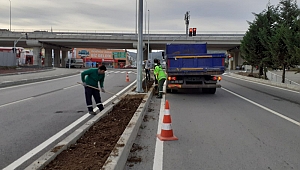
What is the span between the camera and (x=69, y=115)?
386 inches

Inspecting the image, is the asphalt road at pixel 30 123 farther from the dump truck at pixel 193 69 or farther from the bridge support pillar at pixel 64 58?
the bridge support pillar at pixel 64 58

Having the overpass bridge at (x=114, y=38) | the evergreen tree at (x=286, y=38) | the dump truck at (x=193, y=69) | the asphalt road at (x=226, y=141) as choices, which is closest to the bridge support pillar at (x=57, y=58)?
the overpass bridge at (x=114, y=38)

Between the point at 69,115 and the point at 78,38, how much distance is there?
52431mm

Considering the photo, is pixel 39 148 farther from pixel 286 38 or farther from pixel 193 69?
pixel 286 38

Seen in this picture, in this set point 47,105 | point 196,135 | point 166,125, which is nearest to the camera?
point 166,125

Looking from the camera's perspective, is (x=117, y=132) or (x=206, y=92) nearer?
(x=117, y=132)

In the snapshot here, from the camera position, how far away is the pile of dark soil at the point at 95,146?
14.7 feet

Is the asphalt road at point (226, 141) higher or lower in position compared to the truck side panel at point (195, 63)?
lower

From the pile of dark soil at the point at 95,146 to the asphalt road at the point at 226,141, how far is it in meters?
0.53

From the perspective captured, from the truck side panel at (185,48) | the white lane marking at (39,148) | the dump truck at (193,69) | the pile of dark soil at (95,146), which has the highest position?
the truck side panel at (185,48)

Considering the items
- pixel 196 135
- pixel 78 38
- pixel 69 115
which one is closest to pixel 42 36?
pixel 78 38

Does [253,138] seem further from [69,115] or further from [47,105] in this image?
[47,105]

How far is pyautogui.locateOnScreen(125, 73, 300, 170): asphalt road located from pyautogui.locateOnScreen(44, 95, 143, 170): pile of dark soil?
0.53m

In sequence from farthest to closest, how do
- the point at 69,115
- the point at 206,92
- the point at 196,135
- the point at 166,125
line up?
the point at 206,92 < the point at 69,115 < the point at 196,135 < the point at 166,125
